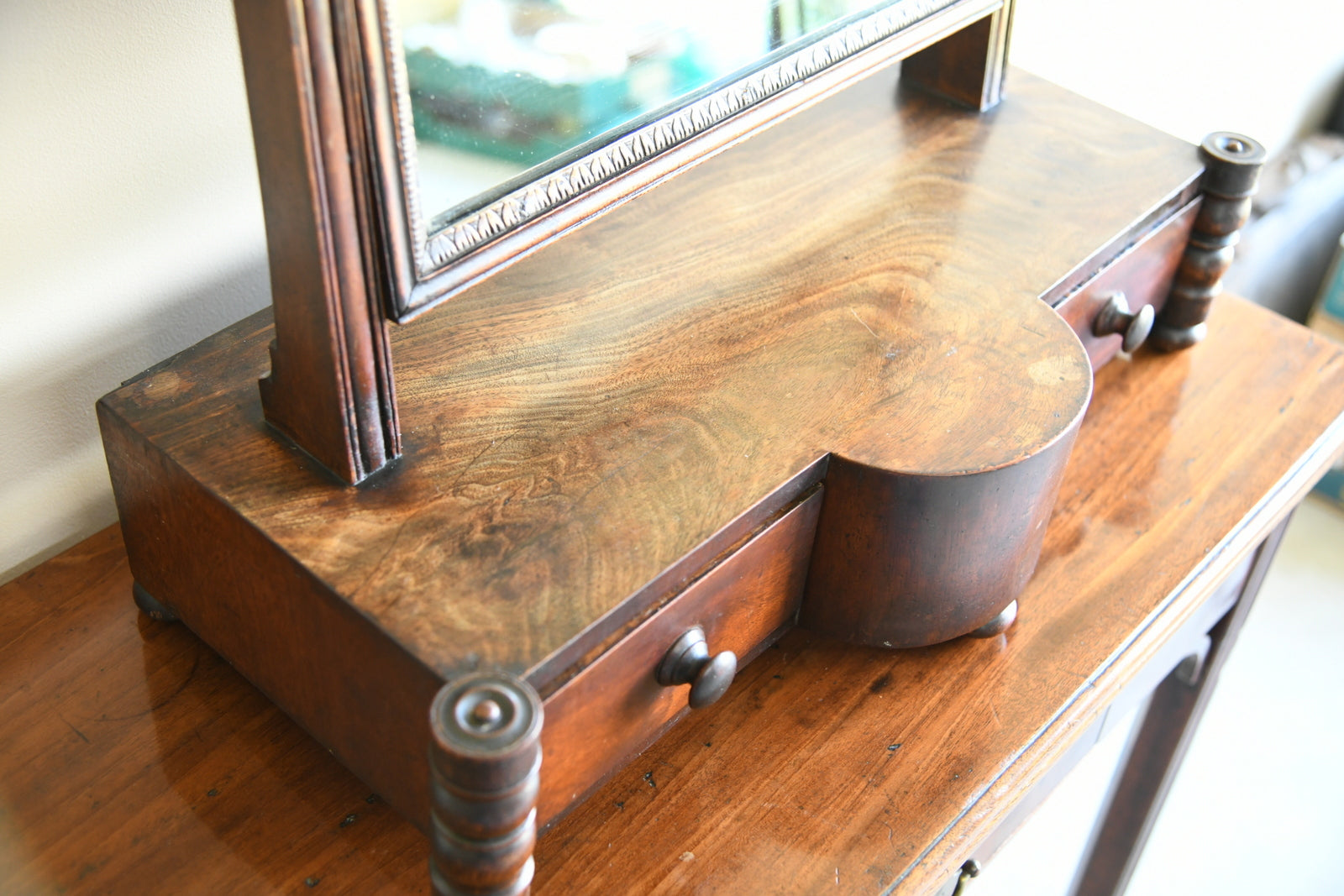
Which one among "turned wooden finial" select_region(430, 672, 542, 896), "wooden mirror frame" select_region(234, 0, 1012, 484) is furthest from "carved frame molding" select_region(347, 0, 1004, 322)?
"turned wooden finial" select_region(430, 672, 542, 896)

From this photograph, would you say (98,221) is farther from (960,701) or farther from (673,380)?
(960,701)

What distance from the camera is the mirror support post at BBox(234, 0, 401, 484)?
532mm

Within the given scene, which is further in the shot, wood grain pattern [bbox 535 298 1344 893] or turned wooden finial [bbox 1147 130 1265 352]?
turned wooden finial [bbox 1147 130 1265 352]

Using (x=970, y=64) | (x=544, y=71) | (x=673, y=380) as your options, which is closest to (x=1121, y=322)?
(x=970, y=64)

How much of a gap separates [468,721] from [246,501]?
0.20m

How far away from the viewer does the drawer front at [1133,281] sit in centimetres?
91

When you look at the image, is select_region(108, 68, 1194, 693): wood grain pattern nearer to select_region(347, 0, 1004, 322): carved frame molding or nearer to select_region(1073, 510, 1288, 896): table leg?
select_region(347, 0, 1004, 322): carved frame molding

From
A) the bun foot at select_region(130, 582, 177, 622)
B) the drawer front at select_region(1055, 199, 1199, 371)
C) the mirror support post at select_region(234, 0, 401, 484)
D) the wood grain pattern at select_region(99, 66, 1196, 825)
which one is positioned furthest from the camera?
the drawer front at select_region(1055, 199, 1199, 371)

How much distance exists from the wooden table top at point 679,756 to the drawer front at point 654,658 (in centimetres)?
5

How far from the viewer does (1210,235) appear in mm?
998

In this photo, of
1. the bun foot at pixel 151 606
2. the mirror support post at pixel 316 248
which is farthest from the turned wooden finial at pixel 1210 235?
the bun foot at pixel 151 606

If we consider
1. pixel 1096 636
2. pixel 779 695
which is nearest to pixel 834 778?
pixel 779 695

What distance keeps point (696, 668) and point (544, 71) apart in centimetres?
33

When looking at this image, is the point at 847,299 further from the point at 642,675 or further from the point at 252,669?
the point at 252,669
